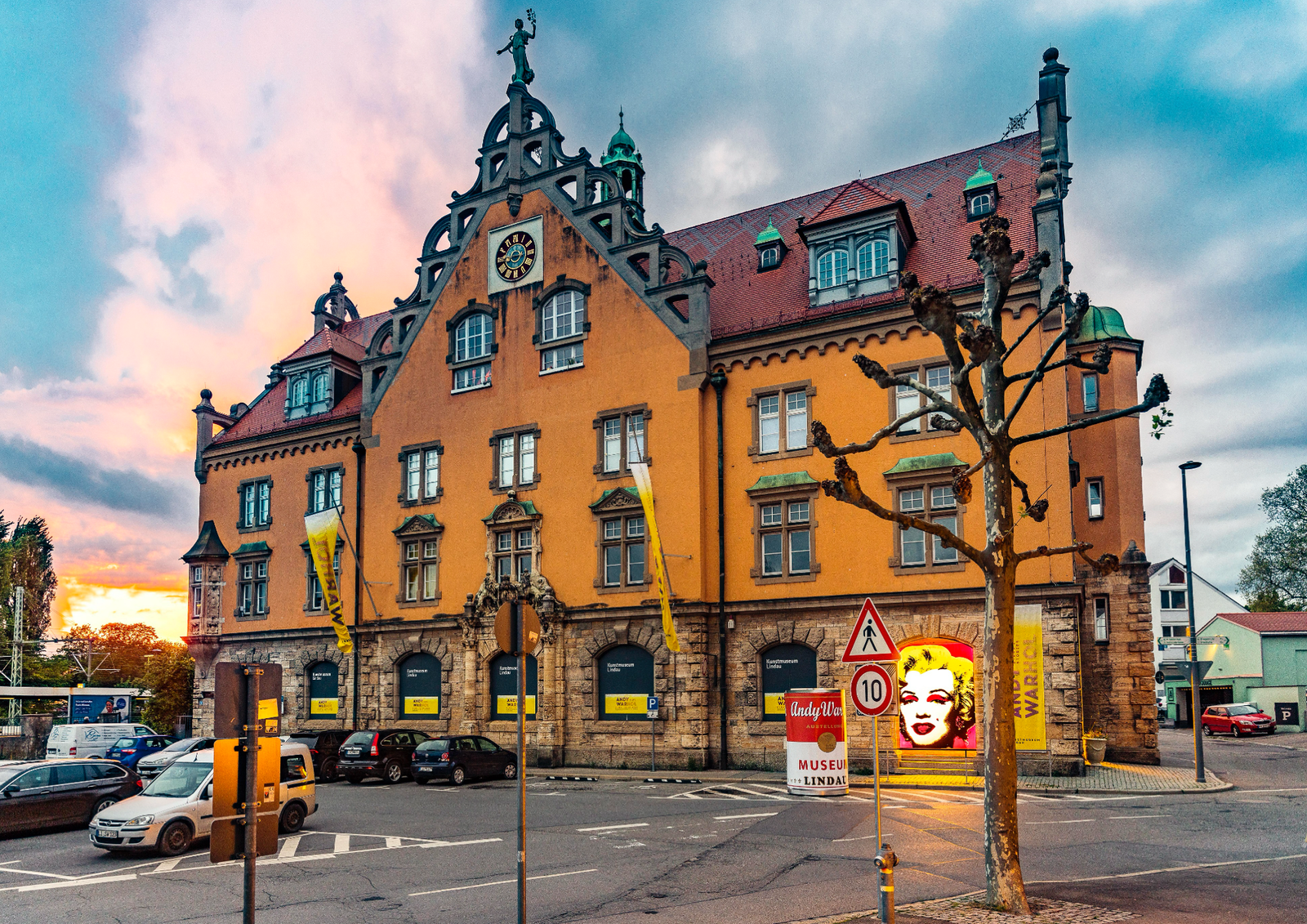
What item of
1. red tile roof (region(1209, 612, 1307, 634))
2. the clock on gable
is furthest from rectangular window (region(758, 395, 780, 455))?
red tile roof (region(1209, 612, 1307, 634))

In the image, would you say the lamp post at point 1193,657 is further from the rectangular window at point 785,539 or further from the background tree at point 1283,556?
the background tree at point 1283,556

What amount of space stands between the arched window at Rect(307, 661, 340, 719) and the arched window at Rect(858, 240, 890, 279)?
2346cm

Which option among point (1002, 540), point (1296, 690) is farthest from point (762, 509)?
point (1296, 690)

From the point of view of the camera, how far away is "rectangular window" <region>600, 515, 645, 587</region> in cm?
3200

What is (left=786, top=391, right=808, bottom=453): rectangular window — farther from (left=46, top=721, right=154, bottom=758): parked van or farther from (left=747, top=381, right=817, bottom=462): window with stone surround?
(left=46, top=721, right=154, bottom=758): parked van

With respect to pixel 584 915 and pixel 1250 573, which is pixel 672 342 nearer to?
pixel 584 915

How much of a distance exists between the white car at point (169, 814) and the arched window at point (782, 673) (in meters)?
14.7

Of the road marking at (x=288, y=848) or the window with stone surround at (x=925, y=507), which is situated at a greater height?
the window with stone surround at (x=925, y=507)

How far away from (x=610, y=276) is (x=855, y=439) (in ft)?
31.9

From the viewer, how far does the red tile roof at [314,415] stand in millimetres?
41219

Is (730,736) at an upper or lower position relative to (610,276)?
lower

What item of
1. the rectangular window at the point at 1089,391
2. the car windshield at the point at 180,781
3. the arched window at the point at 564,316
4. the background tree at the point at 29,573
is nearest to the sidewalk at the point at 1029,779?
the rectangular window at the point at 1089,391

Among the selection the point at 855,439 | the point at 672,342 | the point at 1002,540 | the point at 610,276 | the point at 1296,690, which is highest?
the point at 610,276

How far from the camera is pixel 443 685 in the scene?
35156mm
